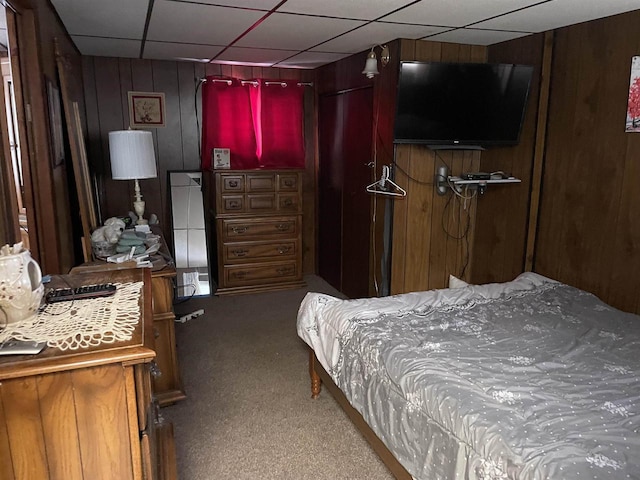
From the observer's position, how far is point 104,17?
111 inches

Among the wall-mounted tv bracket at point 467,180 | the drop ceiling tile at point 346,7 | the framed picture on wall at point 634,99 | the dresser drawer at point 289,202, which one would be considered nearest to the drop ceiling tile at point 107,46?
the drop ceiling tile at point 346,7

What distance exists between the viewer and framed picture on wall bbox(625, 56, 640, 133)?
2619mm

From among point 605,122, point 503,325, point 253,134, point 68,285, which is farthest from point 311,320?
point 253,134

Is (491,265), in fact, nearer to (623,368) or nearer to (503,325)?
(503,325)

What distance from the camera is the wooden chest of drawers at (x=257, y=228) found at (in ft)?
14.8

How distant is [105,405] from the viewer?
1182mm

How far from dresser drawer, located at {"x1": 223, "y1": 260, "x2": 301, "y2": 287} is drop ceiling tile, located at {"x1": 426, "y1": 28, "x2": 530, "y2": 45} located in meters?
2.50

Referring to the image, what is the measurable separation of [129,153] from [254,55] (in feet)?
5.46

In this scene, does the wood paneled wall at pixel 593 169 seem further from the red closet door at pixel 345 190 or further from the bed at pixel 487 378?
the red closet door at pixel 345 190

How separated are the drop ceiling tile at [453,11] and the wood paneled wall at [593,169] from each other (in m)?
0.66

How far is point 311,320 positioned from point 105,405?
1512 millimetres

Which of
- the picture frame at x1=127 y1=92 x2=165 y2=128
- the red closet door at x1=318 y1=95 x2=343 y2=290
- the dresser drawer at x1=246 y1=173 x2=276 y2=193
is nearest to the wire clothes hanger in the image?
the red closet door at x1=318 y1=95 x2=343 y2=290

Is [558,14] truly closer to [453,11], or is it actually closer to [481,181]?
[453,11]

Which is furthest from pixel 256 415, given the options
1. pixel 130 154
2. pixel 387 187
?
pixel 387 187
